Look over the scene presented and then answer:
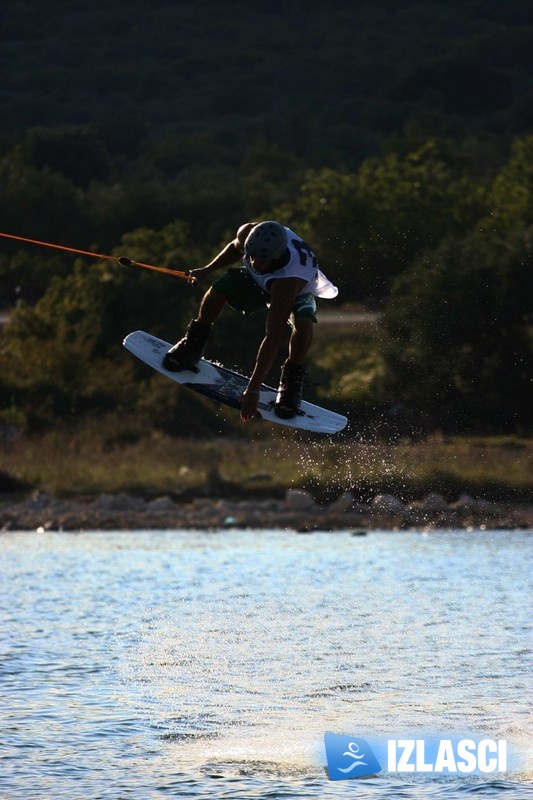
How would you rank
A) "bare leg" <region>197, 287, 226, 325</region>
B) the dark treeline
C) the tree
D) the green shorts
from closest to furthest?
1. the green shorts
2. "bare leg" <region>197, 287, 226, 325</region>
3. the tree
4. the dark treeline

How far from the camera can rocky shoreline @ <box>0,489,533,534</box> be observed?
37.5 metres

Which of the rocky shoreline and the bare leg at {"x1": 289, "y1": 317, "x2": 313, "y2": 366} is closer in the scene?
the bare leg at {"x1": 289, "y1": 317, "x2": 313, "y2": 366}

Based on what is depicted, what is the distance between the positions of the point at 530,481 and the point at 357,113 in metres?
81.2

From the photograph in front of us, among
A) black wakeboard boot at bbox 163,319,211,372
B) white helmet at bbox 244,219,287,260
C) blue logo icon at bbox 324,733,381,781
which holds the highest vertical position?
white helmet at bbox 244,219,287,260

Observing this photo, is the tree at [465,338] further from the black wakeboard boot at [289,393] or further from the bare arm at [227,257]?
the bare arm at [227,257]

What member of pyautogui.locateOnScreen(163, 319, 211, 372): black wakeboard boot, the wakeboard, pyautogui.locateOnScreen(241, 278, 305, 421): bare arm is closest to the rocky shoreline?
the wakeboard

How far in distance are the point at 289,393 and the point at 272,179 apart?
65.7 meters

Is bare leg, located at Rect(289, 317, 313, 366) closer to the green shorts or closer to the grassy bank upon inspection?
the green shorts

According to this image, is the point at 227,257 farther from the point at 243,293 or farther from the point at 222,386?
the point at 222,386

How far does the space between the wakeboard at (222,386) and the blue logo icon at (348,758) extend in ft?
10.0

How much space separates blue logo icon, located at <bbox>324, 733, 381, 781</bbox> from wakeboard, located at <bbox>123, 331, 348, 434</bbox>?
305cm

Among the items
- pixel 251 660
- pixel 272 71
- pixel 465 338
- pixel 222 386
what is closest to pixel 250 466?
pixel 465 338

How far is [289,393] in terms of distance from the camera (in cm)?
1569

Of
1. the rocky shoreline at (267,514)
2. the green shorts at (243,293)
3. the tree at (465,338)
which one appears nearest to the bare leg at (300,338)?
the green shorts at (243,293)
